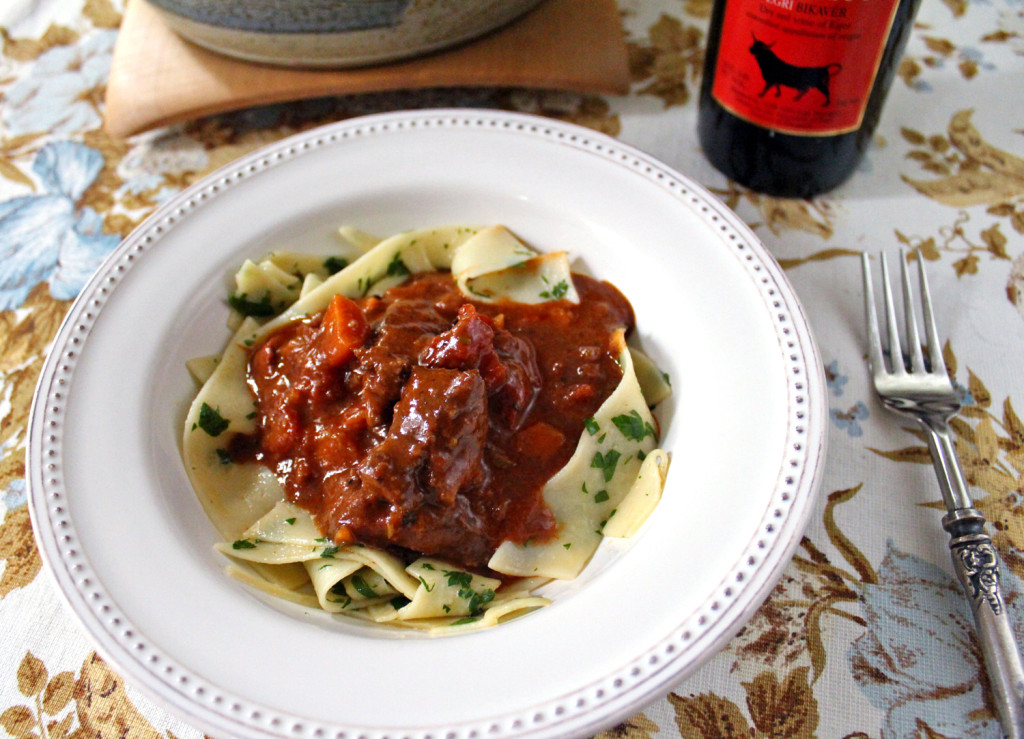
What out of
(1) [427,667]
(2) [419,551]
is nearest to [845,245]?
(2) [419,551]

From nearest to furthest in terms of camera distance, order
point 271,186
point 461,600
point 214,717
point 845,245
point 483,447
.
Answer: point 214,717, point 461,600, point 483,447, point 271,186, point 845,245

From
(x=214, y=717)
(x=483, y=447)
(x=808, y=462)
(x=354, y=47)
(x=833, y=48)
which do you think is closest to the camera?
(x=214, y=717)

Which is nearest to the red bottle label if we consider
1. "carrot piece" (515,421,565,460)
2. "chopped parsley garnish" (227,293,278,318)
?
"carrot piece" (515,421,565,460)

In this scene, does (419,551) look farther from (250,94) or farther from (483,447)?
(250,94)

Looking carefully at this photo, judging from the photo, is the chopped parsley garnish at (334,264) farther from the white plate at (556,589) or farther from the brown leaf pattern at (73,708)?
the brown leaf pattern at (73,708)

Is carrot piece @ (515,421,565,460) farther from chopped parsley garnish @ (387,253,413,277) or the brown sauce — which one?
chopped parsley garnish @ (387,253,413,277)

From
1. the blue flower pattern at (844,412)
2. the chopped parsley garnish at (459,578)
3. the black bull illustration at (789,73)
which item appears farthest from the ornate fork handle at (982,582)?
the chopped parsley garnish at (459,578)
